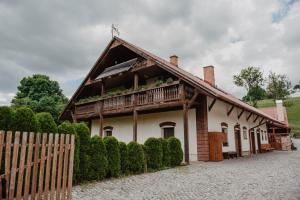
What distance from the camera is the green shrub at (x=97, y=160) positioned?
770 centimetres

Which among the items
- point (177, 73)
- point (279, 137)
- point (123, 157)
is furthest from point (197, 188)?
point (279, 137)

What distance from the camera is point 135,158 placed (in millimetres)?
9211

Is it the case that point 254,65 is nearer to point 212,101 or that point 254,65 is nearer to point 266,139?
point 266,139

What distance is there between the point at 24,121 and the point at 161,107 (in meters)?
8.05

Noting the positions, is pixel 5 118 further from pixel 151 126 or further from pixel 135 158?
pixel 151 126

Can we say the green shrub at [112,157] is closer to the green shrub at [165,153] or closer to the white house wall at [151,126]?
the green shrub at [165,153]

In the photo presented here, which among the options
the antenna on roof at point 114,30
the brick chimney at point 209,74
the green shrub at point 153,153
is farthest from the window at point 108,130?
the green shrub at point 153,153

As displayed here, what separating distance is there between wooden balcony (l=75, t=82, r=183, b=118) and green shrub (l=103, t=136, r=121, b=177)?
4.91m

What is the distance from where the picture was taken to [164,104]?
507 inches

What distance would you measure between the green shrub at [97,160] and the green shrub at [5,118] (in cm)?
265

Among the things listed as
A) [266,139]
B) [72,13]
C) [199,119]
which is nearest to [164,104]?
[199,119]

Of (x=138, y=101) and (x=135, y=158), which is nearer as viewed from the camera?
(x=135, y=158)

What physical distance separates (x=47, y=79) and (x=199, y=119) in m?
27.4

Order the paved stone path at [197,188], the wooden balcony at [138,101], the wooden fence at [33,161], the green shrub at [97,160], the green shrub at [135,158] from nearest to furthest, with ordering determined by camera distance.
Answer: the wooden fence at [33,161] < the paved stone path at [197,188] < the green shrub at [97,160] < the green shrub at [135,158] < the wooden balcony at [138,101]
